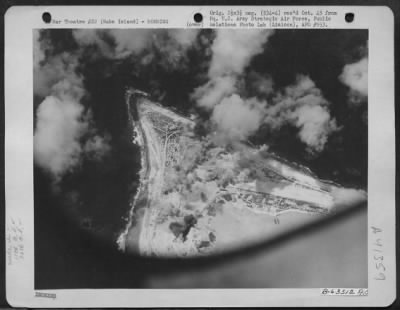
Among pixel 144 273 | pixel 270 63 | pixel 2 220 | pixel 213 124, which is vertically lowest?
pixel 144 273

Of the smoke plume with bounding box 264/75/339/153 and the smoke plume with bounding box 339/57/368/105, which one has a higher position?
the smoke plume with bounding box 339/57/368/105

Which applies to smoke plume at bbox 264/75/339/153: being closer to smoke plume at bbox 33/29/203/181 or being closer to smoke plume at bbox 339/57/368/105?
smoke plume at bbox 339/57/368/105

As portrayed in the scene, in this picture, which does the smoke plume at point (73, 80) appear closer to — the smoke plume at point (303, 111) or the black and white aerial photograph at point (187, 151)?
the black and white aerial photograph at point (187, 151)

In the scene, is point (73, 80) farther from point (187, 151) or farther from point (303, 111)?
point (303, 111)

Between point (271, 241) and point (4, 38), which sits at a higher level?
point (4, 38)

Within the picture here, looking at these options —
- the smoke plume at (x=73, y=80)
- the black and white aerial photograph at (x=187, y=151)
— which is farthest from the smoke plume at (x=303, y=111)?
the smoke plume at (x=73, y=80)

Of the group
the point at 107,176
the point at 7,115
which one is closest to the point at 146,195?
the point at 107,176

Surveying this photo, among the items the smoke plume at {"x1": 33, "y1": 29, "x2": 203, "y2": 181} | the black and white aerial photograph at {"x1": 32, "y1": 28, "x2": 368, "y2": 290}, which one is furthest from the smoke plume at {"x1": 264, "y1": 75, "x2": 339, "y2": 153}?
the smoke plume at {"x1": 33, "y1": 29, "x2": 203, "y2": 181}

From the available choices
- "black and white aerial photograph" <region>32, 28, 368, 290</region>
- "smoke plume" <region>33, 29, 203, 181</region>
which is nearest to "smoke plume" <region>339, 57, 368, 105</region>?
"black and white aerial photograph" <region>32, 28, 368, 290</region>

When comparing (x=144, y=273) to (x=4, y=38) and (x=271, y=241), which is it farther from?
(x=4, y=38)

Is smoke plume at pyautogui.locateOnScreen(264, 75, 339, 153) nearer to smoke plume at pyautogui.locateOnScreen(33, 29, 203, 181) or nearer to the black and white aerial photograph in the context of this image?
the black and white aerial photograph
